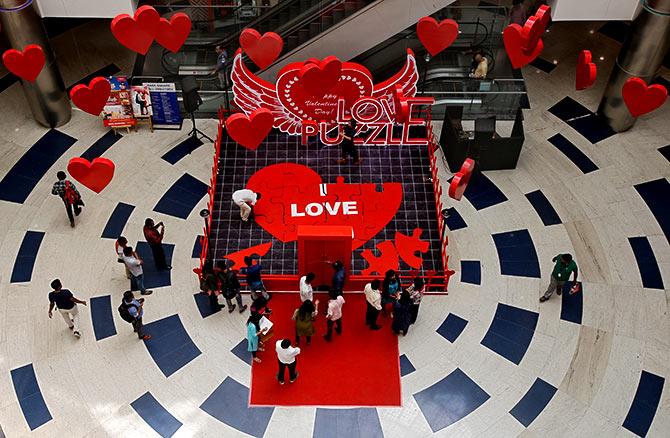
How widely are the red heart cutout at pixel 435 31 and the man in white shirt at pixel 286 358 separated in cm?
784

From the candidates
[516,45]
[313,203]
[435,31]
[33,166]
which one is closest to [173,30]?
[313,203]

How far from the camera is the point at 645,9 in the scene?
15.7 metres

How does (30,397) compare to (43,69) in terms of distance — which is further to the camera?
(43,69)

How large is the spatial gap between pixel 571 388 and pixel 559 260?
8.26 feet

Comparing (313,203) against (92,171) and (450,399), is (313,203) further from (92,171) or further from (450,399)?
(450,399)

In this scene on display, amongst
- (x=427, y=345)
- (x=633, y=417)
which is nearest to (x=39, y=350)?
(x=427, y=345)

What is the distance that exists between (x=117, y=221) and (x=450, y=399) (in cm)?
865

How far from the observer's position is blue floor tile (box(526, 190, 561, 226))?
16047 millimetres

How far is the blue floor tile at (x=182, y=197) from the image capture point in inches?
634

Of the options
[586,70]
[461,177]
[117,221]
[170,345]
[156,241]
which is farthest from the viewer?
[117,221]

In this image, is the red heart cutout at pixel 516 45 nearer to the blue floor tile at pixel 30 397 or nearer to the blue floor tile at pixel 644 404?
the blue floor tile at pixel 644 404

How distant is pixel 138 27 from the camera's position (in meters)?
14.5

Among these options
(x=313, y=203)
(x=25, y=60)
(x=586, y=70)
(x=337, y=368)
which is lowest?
(x=337, y=368)

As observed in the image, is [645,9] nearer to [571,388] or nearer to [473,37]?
[473,37]
